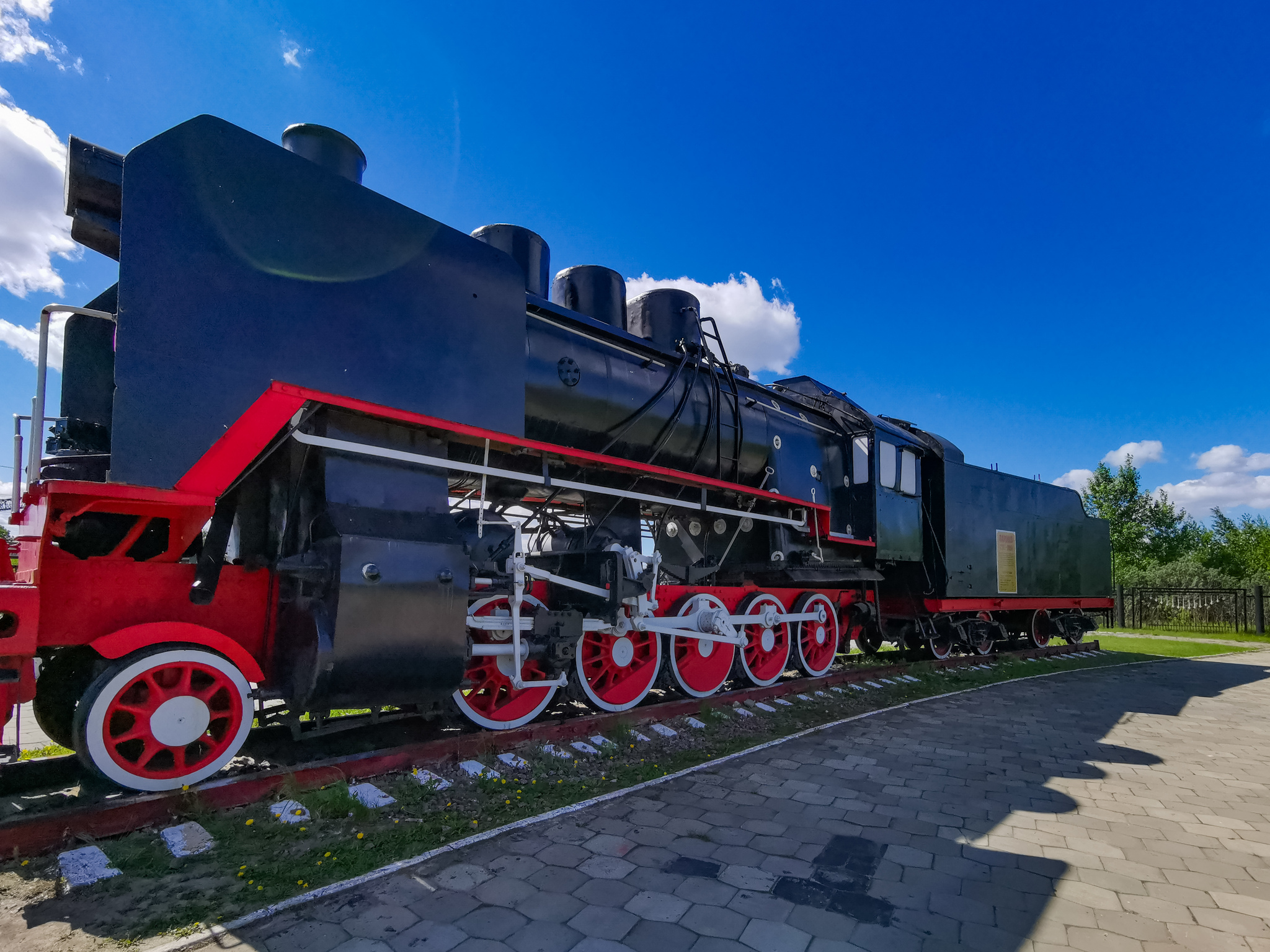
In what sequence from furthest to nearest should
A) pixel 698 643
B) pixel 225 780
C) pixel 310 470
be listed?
pixel 698 643 → pixel 310 470 → pixel 225 780

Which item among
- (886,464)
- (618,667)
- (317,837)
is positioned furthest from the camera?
(886,464)

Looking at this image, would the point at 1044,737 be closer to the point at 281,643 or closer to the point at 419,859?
the point at 419,859

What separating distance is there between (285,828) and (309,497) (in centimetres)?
171

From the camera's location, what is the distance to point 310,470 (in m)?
3.85

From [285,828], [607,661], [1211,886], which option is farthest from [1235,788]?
[285,828]

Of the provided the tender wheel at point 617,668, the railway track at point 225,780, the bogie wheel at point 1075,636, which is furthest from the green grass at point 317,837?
the bogie wheel at point 1075,636

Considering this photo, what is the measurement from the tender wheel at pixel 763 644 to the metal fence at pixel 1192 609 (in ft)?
71.5

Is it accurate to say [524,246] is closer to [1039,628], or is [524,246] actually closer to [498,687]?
[498,687]

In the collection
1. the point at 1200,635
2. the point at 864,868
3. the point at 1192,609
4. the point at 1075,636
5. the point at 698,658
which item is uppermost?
the point at 698,658

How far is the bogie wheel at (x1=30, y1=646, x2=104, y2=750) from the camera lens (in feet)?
12.1

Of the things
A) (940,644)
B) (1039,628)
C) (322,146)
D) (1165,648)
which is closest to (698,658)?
(322,146)

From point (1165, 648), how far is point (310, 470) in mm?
19082

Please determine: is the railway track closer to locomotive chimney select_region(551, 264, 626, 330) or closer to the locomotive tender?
the locomotive tender

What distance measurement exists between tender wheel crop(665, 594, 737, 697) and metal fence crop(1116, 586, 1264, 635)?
23.0 metres
